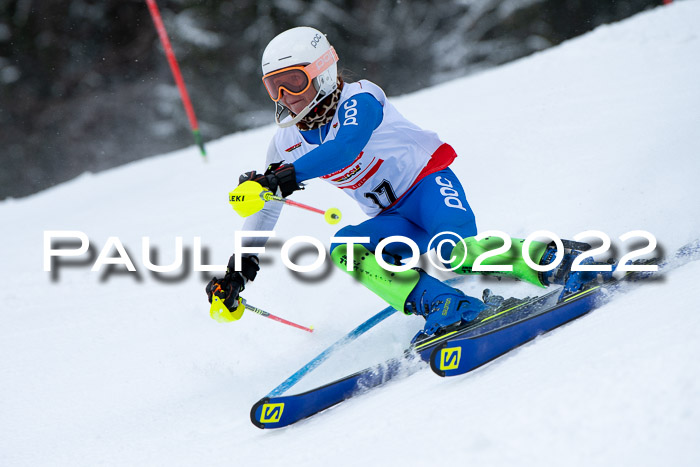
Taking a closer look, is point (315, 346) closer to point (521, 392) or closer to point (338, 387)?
point (338, 387)

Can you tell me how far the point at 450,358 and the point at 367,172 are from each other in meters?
1.16

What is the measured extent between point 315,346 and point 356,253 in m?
0.80

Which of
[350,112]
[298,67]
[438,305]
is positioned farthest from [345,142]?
[438,305]

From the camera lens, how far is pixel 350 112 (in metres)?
2.83

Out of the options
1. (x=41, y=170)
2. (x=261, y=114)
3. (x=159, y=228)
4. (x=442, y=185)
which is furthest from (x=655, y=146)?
(x=41, y=170)

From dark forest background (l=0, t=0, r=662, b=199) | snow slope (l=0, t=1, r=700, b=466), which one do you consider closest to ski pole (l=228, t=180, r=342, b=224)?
snow slope (l=0, t=1, r=700, b=466)

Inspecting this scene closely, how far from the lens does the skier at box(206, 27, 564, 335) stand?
275 cm

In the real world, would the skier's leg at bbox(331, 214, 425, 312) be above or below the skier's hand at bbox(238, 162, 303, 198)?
below

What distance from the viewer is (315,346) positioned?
11.8 ft

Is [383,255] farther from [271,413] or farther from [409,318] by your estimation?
[271,413]

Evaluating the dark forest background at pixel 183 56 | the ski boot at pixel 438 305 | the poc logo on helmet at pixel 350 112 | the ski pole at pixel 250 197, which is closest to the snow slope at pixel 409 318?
the ski boot at pixel 438 305

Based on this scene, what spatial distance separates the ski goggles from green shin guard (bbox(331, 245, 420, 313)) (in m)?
0.71

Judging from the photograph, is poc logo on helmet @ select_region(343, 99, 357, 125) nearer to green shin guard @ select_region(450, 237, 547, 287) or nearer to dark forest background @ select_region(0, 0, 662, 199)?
green shin guard @ select_region(450, 237, 547, 287)

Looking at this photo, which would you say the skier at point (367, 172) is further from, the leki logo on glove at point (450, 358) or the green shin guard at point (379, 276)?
the leki logo on glove at point (450, 358)
